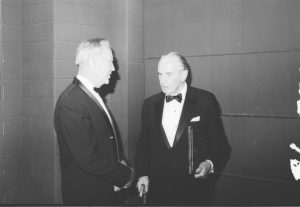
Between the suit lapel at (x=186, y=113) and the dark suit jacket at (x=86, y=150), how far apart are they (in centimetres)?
69

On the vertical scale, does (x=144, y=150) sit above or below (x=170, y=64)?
below

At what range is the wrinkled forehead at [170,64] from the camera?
135 inches

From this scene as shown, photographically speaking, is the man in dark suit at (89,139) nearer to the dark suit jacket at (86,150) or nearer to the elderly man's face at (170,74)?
the dark suit jacket at (86,150)

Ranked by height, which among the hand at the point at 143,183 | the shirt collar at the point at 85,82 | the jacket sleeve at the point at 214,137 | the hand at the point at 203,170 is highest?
the shirt collar at the point at 85,82

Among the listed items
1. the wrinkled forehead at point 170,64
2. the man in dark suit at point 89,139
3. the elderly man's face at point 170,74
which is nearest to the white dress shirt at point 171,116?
the elderly man's face at point 170,74

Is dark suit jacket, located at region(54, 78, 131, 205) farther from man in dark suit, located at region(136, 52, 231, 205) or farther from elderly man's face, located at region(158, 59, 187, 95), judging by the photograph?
elderly man's face, located at region(158, 59, 187, 95)

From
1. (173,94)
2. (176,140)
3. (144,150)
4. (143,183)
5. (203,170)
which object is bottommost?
(143,183)

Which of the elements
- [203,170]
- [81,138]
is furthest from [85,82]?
[203,170]

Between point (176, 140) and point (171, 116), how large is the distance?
10.8 inches

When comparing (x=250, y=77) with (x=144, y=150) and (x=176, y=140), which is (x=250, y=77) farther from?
(x=144, y=150)

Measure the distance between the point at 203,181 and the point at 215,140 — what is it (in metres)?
0.47

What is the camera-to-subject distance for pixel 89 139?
2.71 metres

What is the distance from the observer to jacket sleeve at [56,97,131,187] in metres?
2.69

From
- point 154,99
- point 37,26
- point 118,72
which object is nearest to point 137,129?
point 118,72
